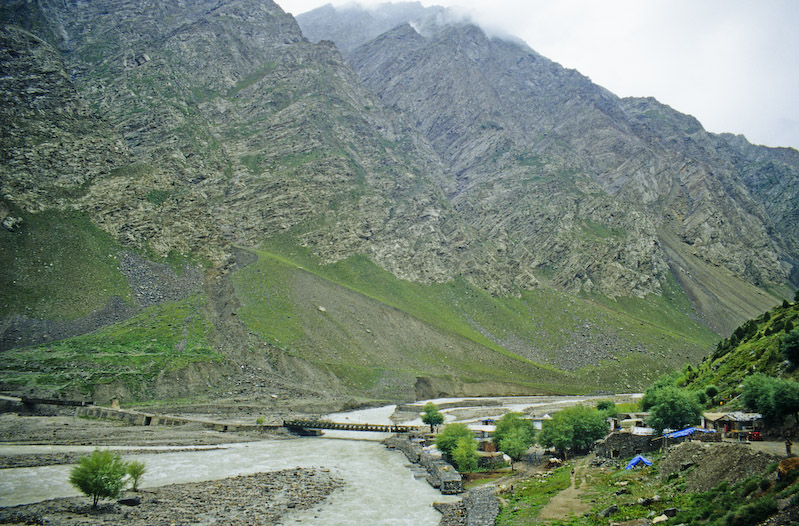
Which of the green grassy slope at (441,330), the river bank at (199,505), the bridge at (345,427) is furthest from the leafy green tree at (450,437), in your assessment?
the green grassy slope at (441,330)

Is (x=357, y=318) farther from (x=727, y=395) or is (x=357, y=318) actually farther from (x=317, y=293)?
(x=727, y=395)

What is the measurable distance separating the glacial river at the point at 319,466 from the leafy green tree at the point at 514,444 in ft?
32.7

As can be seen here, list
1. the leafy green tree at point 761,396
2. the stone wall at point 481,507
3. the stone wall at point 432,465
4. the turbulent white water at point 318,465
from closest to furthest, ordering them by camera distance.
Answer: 1. the stone wall at point 481,507
2. the leafy green tree at point 761,396
3. the turbulent white water at point 318,465
4. the stone wall at point 432,465

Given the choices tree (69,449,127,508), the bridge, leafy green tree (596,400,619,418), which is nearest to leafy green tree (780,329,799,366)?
leafy green tree (596,400,619,418)

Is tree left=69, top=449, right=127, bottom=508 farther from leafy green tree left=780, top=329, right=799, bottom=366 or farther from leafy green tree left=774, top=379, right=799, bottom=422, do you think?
leafy green tree left=780, top=329, right=799, bottom=366

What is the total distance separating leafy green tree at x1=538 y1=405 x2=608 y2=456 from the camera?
56.9 meters

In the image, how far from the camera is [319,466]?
187ft

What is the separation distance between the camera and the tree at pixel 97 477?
113ft

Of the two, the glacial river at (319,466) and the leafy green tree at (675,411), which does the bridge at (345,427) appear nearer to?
the glacial river at (319,466)

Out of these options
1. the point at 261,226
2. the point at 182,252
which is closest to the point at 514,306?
the point at 261,226

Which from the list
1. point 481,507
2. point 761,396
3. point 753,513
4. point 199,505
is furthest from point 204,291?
point 753,513

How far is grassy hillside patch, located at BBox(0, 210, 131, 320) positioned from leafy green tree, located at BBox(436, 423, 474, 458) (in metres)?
80.5

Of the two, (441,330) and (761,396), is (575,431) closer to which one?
(761,396)

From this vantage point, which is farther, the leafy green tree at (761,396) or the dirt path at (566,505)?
the leafy green tree at (761,396)
